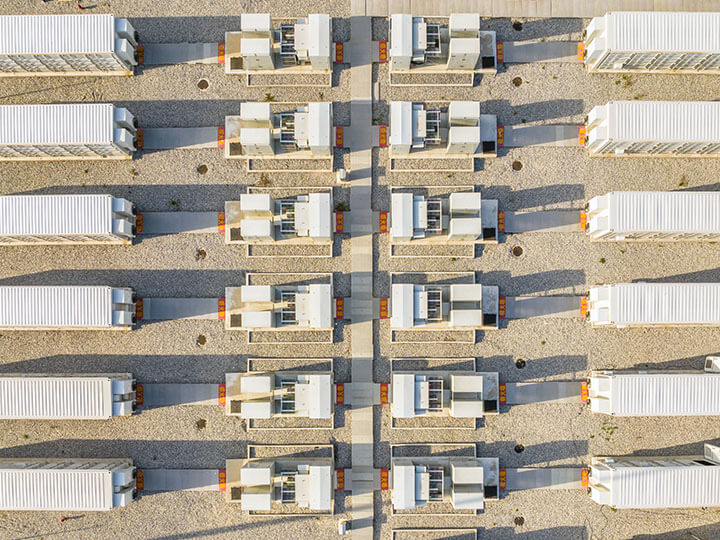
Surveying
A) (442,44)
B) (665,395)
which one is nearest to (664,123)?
(442,44)

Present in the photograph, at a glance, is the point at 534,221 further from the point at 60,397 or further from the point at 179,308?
the point at 60,397

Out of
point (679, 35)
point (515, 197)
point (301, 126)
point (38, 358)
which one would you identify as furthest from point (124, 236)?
point (679, 35)

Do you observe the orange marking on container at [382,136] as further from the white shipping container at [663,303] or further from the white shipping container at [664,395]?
the white shipping container at [664,395]

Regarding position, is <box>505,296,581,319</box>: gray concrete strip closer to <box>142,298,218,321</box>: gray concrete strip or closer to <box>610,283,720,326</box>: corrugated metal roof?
<box>610,283,720,326</box>: corrugated metal roof

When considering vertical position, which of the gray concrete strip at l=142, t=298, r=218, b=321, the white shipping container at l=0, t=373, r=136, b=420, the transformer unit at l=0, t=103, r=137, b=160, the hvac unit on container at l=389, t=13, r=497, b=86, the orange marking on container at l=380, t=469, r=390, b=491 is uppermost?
the hvac unit on container at l=389, t=13, r=497, b=86

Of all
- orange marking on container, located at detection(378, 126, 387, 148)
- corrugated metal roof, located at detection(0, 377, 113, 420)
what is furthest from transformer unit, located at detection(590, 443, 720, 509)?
corrugated metal roof, located at detection(0, 377, 113, 420)

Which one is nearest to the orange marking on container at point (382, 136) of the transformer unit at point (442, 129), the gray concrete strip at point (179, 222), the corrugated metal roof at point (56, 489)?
the transformer unit at point (442, 129)

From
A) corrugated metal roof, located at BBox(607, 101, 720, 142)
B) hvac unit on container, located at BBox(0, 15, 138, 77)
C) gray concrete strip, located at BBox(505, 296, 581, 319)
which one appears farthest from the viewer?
gray concrete strip, located at BBox(505, 296, 581, 319)
